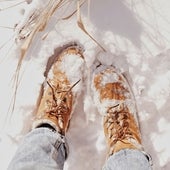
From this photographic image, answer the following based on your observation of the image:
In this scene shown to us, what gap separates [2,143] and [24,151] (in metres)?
0.29

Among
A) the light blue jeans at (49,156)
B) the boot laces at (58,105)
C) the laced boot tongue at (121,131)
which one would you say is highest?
the boot laces at (58,105)

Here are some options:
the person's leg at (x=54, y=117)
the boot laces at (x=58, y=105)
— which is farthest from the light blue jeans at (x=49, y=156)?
the boot laces at (x=58, y=105)

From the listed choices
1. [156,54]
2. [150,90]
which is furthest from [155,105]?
[156,54]

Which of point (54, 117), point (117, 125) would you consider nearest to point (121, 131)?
point (117, 125)

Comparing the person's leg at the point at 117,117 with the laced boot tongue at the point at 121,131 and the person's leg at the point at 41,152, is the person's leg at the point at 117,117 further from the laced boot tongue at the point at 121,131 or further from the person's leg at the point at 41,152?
the person's leg at the point at 41,152

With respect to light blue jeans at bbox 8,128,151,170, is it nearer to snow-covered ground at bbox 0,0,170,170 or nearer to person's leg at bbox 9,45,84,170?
person's leg at bbox 9,45,84,170

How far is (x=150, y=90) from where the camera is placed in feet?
4.68

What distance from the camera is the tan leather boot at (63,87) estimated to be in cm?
141

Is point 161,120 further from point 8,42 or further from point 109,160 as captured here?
point 8,42

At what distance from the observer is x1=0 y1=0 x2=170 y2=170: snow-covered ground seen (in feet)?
4.66

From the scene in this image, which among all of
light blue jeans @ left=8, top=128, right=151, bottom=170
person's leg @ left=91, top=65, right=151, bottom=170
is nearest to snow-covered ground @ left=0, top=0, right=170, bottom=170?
person's leg @ left=91, top=65, right=151, bottom=170

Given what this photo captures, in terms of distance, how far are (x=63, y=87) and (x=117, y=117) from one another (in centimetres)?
23

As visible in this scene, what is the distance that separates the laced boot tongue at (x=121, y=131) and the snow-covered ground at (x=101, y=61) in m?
0.06

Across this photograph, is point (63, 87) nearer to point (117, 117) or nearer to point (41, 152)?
point (117, 117)
